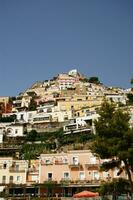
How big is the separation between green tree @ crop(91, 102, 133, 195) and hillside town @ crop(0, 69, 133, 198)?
4.79 ft

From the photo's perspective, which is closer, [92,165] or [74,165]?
[92,165]

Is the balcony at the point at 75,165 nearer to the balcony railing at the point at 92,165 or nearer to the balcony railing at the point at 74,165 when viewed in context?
the balcony railing at the point at 74,165

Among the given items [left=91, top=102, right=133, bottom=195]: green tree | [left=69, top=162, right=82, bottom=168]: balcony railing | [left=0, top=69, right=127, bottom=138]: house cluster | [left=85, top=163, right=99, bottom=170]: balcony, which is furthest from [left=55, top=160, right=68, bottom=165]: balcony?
[left=91, top=102, right=133, bottom=195]: green tree

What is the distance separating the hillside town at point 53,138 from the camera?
59.0m

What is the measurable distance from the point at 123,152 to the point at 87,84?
4536 inches

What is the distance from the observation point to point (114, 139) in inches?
1288

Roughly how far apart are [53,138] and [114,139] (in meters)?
56.4

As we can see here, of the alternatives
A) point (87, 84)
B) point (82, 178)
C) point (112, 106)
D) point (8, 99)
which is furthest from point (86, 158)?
point (87, 84)

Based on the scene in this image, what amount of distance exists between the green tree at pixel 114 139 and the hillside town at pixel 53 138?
1.46m

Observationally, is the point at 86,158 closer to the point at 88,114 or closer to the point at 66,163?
the point at 66,163

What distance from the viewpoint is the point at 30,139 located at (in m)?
89.9

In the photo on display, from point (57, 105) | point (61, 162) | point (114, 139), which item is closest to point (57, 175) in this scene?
point (61, 162)

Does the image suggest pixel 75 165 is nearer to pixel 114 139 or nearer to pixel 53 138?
pixel 114 139

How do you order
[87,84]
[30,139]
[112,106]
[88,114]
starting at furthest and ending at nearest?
1. [87,84]
2. [88,114]
3. [30,139]
4. [112,106]
